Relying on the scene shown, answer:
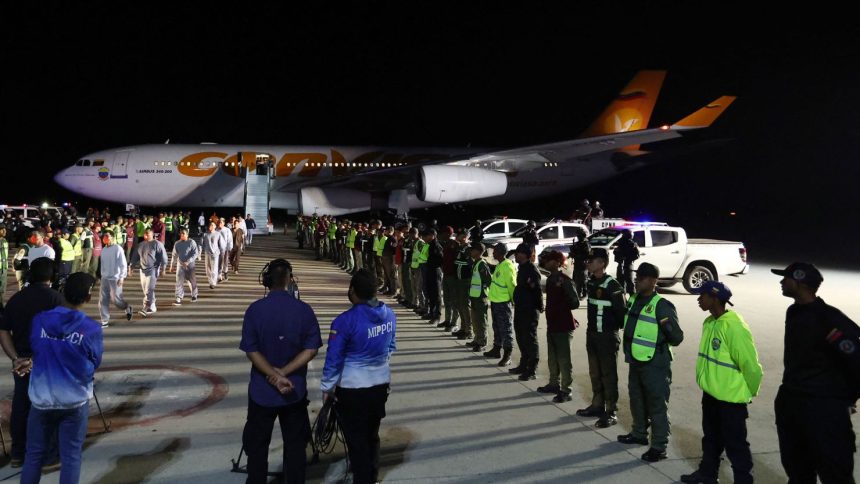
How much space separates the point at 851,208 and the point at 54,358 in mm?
63018

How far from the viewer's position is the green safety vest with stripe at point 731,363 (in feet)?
14.0

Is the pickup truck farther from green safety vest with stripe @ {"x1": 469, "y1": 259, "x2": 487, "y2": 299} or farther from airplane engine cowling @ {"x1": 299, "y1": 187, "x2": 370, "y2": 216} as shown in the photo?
airplane engine cowling @ {"x1": 299, "y1": 187, "x2": 370, "y2": 216}

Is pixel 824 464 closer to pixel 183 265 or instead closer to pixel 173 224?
pixel 183 265

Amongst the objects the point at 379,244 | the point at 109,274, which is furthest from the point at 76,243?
the point at 379,244

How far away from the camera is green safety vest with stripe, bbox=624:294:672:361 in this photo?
498 centimetres

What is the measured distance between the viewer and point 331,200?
26.4 metres

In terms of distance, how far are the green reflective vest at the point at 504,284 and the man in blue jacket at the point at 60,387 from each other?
16.6 ft

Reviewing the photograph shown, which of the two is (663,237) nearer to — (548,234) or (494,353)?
(548,234)

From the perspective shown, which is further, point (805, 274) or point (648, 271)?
point (648, 271)

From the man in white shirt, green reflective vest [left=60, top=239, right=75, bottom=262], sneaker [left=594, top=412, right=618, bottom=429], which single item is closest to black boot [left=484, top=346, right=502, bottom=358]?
sneaker [left=594, top=412, right=618, bottom=429]

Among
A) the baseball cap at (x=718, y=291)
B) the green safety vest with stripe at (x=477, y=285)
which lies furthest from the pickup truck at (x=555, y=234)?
the baseball cap at (x=718, y=291)

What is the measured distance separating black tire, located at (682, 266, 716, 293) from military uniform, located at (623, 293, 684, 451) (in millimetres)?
9872

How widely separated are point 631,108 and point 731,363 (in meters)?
27.9

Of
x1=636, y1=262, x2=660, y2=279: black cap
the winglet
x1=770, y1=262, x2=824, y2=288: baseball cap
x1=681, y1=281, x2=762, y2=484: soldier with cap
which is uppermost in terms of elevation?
the winglet
